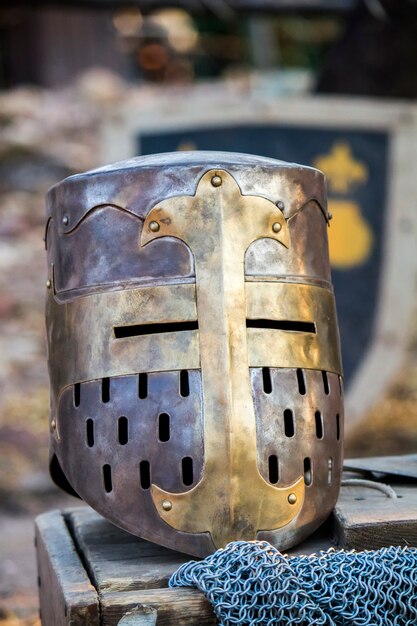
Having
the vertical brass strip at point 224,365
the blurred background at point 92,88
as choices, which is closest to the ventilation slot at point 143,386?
the vertical brass strip at point 224,365

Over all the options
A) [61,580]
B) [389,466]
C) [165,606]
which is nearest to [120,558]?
[61,580]

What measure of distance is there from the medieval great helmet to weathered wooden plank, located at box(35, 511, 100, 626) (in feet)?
0.43

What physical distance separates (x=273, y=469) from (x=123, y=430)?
0.94 ft

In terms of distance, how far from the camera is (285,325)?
1.95m

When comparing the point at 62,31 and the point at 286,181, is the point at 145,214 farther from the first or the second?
the point at 62,31

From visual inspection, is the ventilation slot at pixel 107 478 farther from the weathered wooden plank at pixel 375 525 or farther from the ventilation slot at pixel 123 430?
the weathered wooden plank at pixel 375 525

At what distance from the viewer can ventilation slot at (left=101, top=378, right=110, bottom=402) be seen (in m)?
1.87

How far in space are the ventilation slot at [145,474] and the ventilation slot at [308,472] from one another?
0.30 m

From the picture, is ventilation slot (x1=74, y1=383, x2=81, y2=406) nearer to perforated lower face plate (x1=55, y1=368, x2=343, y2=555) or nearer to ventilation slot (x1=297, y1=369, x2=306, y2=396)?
perforated lower face plate (x1=55, y1=368, x2=343, y2=555)

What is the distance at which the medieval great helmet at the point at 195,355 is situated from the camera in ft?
5.94

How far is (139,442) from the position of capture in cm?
183

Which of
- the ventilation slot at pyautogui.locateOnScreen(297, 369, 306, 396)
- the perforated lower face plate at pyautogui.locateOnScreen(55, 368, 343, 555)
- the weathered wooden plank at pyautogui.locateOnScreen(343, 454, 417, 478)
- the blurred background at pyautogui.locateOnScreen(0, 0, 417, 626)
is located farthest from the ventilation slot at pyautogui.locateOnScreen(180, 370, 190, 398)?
the blurred background at pyautogui.locateOnScreen(0, 0, 417, 626)

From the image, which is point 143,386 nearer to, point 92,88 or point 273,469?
point 273,469

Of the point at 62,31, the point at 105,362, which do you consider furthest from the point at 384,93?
the point at 62,31
